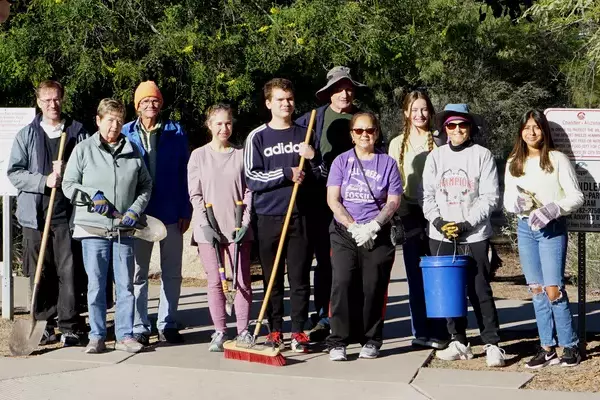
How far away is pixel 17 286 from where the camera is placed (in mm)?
11422

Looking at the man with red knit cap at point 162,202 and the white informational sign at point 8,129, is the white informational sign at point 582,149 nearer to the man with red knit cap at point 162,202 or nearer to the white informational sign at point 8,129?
the man with red knit cap at point 162,202

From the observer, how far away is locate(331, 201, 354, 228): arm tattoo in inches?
304

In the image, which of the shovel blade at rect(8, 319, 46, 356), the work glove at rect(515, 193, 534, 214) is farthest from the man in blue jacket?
the shovel blade at rect(8, 319, 46, 356)

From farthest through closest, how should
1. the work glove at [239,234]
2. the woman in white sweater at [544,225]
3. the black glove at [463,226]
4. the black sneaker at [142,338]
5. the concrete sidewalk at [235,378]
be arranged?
the black sneaker at [142,338] < the work glove at [239,234] < the black glove at [463,226] < the woman in white sweater at [544,225] < the concrete sidewalk at [235,378]

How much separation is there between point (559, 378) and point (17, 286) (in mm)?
6478

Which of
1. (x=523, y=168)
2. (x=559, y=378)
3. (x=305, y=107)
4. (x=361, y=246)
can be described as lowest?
(x=559, y=378)

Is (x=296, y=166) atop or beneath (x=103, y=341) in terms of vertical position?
atop

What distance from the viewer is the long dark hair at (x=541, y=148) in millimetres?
7555

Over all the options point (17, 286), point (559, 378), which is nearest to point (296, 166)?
point (559, 378)

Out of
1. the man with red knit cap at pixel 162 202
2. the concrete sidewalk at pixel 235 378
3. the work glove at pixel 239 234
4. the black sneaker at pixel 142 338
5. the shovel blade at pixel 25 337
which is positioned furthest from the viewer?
the man with red knit cap at pixel 162 202

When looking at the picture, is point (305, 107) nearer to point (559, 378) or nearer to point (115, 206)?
point (115, 206)

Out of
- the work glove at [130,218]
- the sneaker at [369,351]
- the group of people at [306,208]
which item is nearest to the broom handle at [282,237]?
the group of people at [306,208]

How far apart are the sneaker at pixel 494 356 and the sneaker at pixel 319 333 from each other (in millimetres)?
1446

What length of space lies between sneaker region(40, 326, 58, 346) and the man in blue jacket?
2.16 metres
